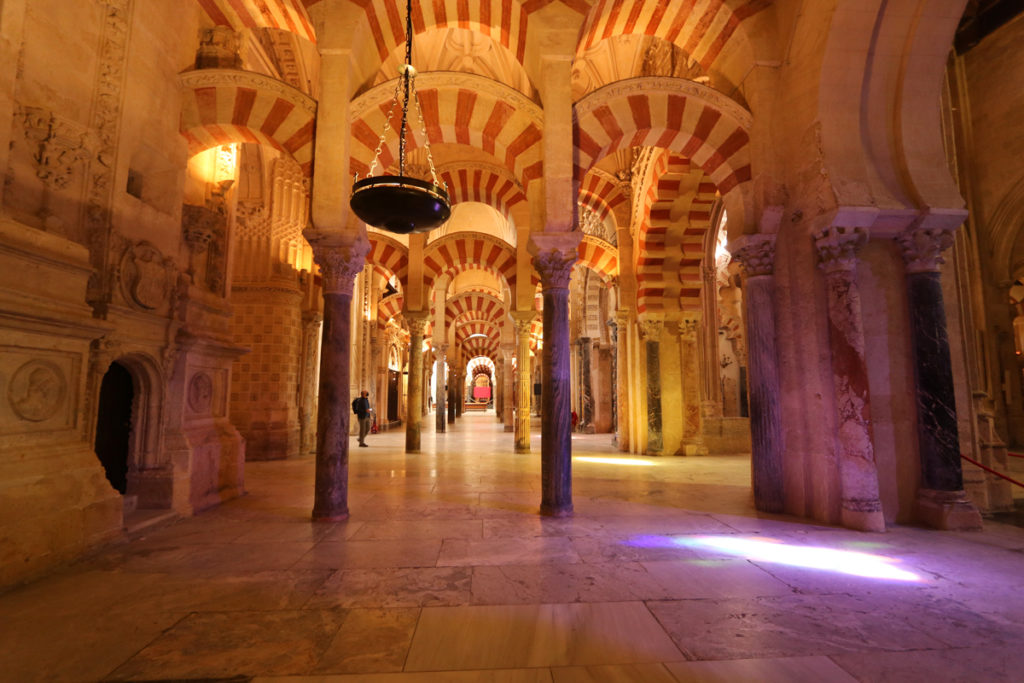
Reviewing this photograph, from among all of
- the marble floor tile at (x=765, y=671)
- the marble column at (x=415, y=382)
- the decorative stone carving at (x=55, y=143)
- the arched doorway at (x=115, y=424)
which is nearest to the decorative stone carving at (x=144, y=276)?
the decorative stone carving at (x=55, y=143)

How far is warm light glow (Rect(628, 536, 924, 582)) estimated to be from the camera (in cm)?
294

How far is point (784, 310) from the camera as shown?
457 cm

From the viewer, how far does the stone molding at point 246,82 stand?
4.59m

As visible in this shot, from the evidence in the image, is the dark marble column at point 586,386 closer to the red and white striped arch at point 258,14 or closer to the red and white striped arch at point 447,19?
the red and white striped arch at point 447,19

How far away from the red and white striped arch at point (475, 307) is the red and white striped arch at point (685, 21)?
40.5 feet

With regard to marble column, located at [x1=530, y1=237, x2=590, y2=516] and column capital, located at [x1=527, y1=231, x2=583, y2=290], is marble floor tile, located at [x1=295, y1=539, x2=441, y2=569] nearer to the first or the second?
marble column, located at [x1=530, y1=237, x2=590, y2=516]

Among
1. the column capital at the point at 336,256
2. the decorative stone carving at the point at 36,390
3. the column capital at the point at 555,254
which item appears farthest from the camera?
the column capital at the point at 555,254

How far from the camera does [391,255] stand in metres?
10.4

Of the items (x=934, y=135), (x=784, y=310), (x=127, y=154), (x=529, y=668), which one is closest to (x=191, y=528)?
(x=127, y=154)

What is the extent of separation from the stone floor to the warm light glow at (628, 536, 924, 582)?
0.07ft

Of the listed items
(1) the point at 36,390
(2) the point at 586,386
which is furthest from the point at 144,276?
(2) the point at 586,386

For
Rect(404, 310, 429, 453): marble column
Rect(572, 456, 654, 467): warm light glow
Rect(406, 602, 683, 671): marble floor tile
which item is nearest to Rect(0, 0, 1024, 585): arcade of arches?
Rect(406, 602, 683, 671): marble floor tile

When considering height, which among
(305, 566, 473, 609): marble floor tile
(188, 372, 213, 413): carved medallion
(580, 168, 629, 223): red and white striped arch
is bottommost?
(305, 566, 473, 609): marble floor tile

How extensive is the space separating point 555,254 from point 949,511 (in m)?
3.91
